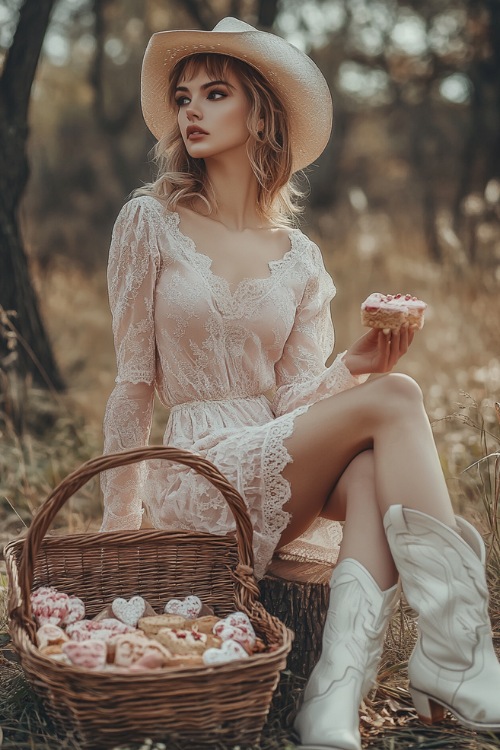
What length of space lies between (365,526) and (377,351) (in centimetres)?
47

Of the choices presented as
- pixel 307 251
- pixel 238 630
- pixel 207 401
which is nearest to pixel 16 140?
pixel 307 251

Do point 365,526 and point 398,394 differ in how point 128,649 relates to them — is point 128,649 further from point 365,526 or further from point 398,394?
point 398,394

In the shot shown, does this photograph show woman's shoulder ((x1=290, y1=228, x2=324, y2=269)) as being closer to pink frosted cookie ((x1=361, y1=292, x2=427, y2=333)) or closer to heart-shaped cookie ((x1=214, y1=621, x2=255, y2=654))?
pink frosted cookie ((x1=361, y1=292, x2=427, y2=333))

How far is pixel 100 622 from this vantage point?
86.8 inches

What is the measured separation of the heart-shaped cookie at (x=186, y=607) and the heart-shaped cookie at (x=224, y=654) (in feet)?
1.08

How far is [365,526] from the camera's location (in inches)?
90.4

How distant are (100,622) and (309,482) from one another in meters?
0.61

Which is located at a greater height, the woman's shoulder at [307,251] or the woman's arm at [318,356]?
the woman's shoulder at [307,251]

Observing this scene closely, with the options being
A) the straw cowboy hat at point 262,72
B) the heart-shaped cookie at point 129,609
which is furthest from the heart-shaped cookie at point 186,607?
the straw cowboy hat at point 262,72

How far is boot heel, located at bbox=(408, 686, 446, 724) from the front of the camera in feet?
7.33

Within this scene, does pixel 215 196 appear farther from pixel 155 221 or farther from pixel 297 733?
pixel 297 733

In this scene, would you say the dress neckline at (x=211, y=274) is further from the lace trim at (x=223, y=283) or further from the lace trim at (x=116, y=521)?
the lace trim at (x=116, y=521)

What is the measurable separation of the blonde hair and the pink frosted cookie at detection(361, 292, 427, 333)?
2.22ft

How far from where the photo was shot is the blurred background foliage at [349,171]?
17.8 feet
